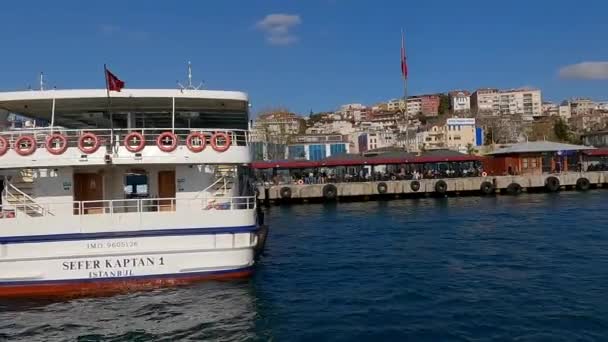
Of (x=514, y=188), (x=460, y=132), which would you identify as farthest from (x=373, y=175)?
(x=460, y=132)

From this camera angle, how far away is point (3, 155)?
13.9 m

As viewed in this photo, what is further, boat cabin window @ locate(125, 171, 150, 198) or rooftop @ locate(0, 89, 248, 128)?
boat cabin window @ locate(125, 171, 150, 198)

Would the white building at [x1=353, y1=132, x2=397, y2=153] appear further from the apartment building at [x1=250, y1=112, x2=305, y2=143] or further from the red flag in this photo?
the red flag

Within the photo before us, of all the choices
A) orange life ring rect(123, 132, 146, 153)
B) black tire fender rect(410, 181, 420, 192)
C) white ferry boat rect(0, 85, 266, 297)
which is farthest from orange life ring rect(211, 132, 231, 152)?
black tire fender rect(410, 181, 420, 192)

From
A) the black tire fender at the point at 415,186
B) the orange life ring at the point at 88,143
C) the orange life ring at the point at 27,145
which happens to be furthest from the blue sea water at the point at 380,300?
the black tire fender at the point at 415,186

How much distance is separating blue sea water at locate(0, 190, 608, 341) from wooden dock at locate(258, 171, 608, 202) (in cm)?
2493

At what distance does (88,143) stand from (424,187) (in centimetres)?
3781

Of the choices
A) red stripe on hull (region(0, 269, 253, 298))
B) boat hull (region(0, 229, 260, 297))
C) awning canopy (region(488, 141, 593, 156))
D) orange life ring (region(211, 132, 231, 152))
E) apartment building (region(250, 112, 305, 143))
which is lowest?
red stripe on hull (region(0, 269, 253, 298))

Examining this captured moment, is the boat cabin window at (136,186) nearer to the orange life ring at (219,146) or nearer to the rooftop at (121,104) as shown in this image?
the rooftop at (121,104)

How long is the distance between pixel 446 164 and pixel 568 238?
37529 millimetres

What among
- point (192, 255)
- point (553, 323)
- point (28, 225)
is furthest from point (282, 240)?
point (553, 323)

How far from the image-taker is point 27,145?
14.0 meters

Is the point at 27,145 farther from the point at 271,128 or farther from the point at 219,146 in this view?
the point at 271,128

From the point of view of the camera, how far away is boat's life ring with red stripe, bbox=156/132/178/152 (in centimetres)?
1430
